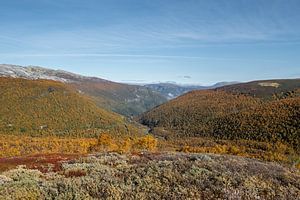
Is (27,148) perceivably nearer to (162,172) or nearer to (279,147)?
(279,147)

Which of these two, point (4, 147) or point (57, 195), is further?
point (4, 147)

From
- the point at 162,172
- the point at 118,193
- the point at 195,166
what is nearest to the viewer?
the point at 118,193

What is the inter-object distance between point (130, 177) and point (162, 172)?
1818mm

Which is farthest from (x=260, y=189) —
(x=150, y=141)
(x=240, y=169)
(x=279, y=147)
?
(x=279, y=147)

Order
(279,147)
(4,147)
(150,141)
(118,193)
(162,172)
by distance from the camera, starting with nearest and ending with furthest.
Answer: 1. (118,193)
2. (162,172)
3. (150,141)
4. (4,147)
5. (279,147)

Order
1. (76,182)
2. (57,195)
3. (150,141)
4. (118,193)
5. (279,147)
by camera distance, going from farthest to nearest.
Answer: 1. (279,147)
2. (150,141)
3. (76,182)
4. (57,195)
5. (118,193)

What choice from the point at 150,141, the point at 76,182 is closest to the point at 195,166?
the point at 76,182

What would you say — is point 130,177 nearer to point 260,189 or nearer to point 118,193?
point 118,193

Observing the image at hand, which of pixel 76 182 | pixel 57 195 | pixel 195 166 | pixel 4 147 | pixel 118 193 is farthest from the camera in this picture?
pixel 4 147

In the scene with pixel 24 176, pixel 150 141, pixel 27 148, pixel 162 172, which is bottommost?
pixel 27 148

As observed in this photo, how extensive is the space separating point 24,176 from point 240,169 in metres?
12.6

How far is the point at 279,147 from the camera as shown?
7731 inches

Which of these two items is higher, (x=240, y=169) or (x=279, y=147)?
(x=240, y=169)

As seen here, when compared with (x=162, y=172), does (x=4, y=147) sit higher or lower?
lower
